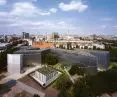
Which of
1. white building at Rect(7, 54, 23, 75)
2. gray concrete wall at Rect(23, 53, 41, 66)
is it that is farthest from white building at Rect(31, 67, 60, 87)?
gray concrete wall at Rect(23, 53, 41, 66)

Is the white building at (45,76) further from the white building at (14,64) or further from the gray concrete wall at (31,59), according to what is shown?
the gray concrete wall at (31,59)

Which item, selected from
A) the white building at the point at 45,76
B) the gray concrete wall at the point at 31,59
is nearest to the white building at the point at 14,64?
the white building at the point at 45,76

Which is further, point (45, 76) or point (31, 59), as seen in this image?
point (31, 59)

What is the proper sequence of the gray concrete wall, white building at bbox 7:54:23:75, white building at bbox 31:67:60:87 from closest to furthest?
1. white building at bbox 31:67:60:87
2. white building at bbox 7:54:23:75
3. the gray concrete wall

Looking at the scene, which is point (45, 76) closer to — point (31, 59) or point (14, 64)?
point (14, 64)

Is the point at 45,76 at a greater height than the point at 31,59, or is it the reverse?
the point at 31,59

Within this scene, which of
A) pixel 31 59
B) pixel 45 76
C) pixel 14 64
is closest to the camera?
pixel 45 76

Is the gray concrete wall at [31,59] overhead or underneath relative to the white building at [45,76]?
overhead

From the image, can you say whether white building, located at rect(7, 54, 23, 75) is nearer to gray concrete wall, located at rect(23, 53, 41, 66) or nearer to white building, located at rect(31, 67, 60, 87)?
white building, located at rect(31, 67, 60, 87)

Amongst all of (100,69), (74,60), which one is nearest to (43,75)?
(74,60)

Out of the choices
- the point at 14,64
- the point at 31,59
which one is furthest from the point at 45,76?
the point at 31,59
